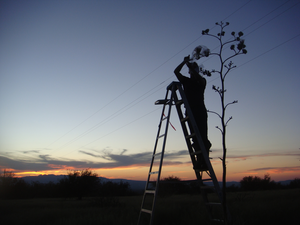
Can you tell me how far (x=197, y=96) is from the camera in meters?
5.05

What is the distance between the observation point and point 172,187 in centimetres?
2877

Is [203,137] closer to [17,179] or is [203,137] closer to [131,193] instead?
[131,193]

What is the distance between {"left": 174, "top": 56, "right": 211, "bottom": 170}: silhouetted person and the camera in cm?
472

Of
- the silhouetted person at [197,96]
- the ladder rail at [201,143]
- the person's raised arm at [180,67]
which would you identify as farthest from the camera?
the person's raised arm at [180,67]

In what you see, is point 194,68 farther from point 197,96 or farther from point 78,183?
point 78,183

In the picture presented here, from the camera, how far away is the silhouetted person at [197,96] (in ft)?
15.5

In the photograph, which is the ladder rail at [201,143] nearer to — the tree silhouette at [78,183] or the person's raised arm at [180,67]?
the person's raised arm at [180,67]

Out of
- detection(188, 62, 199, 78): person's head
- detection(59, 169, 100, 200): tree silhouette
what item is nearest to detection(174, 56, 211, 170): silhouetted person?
detection(188, 62, 199, 78): person's head

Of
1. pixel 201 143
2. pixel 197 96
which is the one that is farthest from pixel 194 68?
pixel 201 143

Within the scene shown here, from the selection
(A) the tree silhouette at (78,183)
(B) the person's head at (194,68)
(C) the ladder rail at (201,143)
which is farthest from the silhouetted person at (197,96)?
(A) the tree silhouette at (78,183)

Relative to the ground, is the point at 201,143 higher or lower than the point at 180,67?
lower

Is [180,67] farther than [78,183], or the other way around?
[78,183]

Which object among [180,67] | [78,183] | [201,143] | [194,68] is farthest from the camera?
[78,183]

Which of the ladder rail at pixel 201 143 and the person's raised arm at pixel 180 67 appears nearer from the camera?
the ladder rail at pixel 201 143
